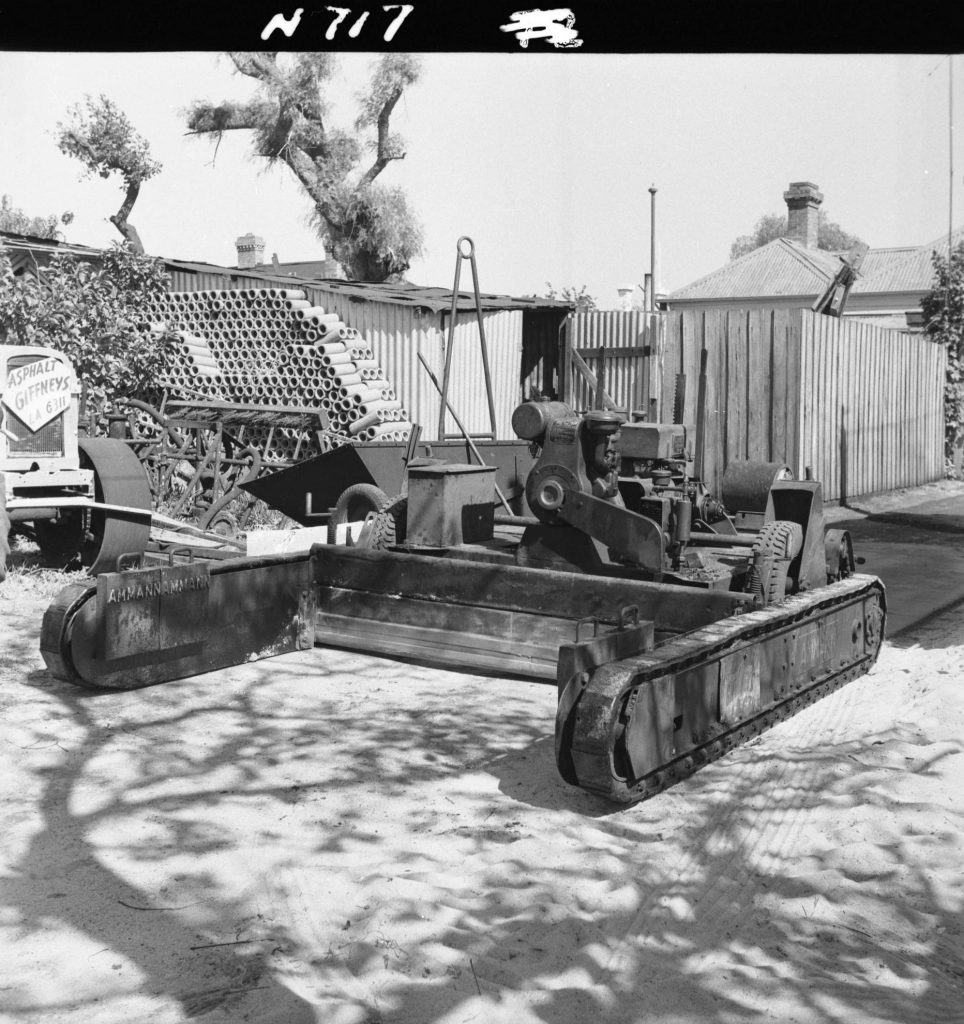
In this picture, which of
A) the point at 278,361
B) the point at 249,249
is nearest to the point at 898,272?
the point at 249,249

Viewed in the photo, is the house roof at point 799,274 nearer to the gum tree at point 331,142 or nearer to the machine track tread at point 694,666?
the gum tree at point 331,142

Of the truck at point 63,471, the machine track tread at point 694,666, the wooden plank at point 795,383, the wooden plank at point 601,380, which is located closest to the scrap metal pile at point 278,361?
the wooden plank at point 601,380

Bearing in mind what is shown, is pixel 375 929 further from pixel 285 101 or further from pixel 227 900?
pixel 285 101

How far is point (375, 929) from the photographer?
135 inches

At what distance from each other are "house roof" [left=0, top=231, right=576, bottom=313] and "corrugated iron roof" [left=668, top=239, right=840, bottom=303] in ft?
79.3

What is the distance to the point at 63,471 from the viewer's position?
929 cm

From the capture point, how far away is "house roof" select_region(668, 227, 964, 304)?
41125 millimetres

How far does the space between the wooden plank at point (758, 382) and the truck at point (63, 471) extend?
8.38 m

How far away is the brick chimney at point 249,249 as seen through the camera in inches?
1305

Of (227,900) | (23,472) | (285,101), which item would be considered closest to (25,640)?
(23,472)

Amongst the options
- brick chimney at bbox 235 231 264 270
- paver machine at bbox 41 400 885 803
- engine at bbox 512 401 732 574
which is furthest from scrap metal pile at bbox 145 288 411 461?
brick chimney at bbox 235 231 264 270

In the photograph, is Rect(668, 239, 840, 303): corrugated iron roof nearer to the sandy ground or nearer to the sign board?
the sign board

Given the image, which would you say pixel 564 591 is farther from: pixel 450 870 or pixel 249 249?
pixel 249 249

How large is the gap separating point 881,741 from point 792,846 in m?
1.35
